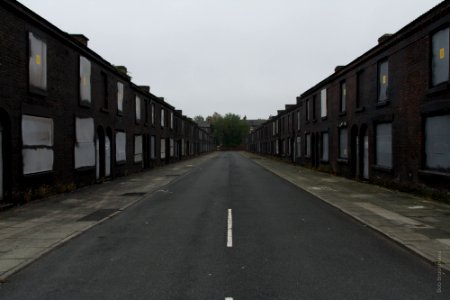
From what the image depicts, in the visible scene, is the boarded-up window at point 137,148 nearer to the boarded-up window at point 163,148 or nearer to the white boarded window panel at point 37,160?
the boarded-up window at point 163,148

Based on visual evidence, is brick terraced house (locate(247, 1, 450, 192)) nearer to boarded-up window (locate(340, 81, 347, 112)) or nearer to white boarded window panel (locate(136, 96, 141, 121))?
boarded-up window (locate(340, 81, 347, 112))

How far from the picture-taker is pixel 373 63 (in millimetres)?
18250

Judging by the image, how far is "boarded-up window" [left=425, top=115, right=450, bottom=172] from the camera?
12.2 meters

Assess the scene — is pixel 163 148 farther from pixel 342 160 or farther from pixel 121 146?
pixel 342 160

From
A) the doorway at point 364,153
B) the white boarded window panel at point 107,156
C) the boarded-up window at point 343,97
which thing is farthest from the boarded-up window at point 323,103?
the white boarded window panel at point 107,156

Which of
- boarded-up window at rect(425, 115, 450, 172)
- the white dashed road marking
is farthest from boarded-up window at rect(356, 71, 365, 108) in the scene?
the white dashed road marking

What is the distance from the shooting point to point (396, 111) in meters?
15.7

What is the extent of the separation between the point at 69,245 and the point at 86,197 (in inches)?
275

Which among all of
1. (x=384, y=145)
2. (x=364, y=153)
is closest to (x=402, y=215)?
(x=384, y=145)

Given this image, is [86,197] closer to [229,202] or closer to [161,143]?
[229,202]

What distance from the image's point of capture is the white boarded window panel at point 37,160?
1218 cm

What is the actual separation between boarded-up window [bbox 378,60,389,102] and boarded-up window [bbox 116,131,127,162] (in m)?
16.0

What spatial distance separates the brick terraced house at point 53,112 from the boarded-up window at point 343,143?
1486cm

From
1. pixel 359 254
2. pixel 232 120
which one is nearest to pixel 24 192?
pixel 359 254
